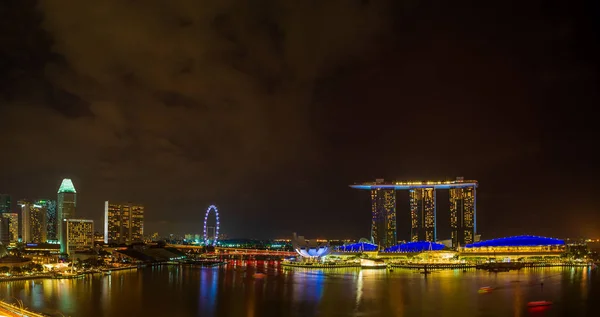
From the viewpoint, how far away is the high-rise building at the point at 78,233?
63.8 metres

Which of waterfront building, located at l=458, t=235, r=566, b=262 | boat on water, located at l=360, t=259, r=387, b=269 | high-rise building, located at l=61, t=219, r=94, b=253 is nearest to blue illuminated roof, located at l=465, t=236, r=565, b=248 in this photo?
waterfront building, located at l=458, t=235, r=566, b=262

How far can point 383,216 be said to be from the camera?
2625 inches

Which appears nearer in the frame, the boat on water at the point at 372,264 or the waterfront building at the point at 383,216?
the boat on water at the point at 372,264

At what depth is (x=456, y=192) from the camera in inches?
2603

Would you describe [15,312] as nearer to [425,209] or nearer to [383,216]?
[383,216]

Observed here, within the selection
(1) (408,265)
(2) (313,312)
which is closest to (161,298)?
(2) (313,312)

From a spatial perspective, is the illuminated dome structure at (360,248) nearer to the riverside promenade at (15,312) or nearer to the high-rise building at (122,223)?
the high-rise building at (122,223)

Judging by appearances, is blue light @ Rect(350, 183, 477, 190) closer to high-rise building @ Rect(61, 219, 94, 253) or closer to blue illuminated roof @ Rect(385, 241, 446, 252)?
blue illuminated roof @ Rect(385, 241, 446, 252)

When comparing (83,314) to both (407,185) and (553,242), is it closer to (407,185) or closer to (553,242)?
(553,242)

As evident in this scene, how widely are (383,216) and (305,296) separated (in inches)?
1676

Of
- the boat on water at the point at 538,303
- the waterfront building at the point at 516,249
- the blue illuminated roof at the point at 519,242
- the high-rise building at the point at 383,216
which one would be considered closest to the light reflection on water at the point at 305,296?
the boat on water at the point at 538,303

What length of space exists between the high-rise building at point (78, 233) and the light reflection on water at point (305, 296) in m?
31.9

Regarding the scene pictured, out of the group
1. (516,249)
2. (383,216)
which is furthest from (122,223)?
(516,249)

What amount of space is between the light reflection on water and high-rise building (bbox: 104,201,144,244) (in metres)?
47.2
